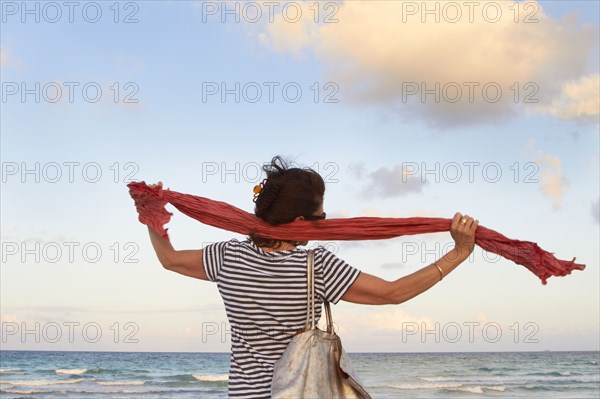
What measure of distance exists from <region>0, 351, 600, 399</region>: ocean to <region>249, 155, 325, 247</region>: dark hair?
18282mm

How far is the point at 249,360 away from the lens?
2.85 meters

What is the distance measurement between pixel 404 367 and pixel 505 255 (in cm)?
2864

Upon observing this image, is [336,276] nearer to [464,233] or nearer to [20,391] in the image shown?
[464,233]

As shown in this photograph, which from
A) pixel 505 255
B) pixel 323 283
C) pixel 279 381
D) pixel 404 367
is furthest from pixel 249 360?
pixel 404 367

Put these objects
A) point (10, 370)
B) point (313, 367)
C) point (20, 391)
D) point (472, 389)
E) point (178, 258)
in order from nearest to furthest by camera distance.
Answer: point (313, 367)
point (178, 258)
point (20, 391)
point (472, 389)
point (10, 370)

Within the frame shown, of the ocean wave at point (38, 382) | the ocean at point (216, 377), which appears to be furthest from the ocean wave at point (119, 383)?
the ocean wave at point (38, 382)

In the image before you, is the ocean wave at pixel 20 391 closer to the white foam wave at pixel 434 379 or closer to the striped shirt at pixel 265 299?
the white foam wave at pixel 434 379

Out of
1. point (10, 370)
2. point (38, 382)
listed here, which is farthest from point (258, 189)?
point (10, 370)

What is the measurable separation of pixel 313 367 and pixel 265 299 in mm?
286

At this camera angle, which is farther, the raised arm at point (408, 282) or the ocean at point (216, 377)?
the ocean at point (216, 377)

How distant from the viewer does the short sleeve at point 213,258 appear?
117 inches

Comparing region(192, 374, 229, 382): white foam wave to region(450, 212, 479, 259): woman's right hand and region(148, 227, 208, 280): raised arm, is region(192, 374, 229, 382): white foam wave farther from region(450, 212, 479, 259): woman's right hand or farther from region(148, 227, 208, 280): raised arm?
region(450, 212, 479, 259): woman's right hand

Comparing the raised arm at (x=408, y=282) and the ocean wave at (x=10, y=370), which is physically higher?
the raised arm at (x=408, y=282)

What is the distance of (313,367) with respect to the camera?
2732 millimetres
